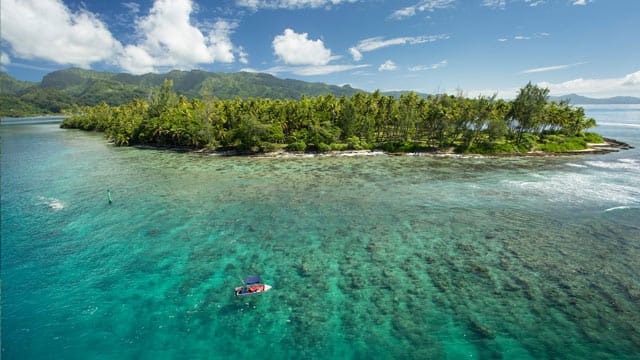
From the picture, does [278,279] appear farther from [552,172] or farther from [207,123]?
[207,123]

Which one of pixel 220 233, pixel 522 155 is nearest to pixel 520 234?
pixel 220 233

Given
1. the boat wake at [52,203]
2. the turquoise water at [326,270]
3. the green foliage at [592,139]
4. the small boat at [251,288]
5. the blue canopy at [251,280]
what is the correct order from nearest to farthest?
the turquoise water at [326,270] < the small boat at [251,288] < the blue canopy at [251,280] < the boat wake at [52,203] < the green foliage at [592,139]

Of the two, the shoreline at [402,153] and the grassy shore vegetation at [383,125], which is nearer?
the shoreline at [402,153]

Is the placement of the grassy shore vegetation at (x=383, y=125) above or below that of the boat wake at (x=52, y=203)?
above

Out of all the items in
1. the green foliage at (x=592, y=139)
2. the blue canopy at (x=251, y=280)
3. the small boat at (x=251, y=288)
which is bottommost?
the small boat at (x=251, y=288)

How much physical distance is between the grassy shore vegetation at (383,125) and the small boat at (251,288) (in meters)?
64.5

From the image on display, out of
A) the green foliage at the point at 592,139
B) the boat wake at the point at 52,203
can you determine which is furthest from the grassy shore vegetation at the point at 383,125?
the boat wake at the point at 52,203

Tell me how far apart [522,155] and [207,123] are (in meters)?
88.9

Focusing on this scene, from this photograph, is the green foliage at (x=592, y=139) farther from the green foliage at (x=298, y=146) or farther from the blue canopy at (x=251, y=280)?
the blue canopy at (x=251, y=280)

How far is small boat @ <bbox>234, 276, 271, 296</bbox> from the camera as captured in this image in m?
20.7

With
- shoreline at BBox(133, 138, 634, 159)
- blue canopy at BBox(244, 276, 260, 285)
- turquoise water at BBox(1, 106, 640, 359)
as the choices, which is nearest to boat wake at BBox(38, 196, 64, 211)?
turquoise water at BBox(1, 106, 640, 359)

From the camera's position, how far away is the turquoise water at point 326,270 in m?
16.6

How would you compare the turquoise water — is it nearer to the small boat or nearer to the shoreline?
the small boat

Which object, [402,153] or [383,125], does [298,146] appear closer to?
[402,153]
